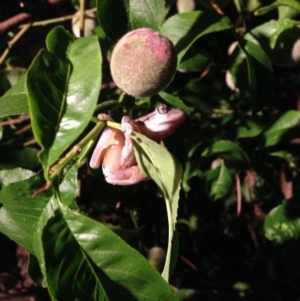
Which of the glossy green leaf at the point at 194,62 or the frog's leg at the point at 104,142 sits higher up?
the frog's leg at the point at 104,142

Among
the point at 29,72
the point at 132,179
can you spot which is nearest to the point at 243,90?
the point at 132,179

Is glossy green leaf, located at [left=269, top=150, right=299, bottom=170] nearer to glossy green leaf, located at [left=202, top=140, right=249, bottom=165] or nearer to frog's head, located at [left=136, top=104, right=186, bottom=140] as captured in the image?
glossy green leaf, located at [left=202, top=140, right=249, bottom=165]

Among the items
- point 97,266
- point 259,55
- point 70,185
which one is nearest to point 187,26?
point 259,55

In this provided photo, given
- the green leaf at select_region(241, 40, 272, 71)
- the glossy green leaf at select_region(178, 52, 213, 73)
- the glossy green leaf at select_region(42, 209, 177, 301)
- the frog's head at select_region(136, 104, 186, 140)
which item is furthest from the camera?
the glossy green leaf at select_region(178, 52, 213, 73)

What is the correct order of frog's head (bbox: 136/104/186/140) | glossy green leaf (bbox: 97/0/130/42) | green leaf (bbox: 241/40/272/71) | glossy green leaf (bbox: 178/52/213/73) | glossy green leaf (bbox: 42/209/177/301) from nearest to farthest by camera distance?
glossy green leaf (bbox: 42/209/177/301)
frog's head (bbox: 136/104/186/140)
glossy green leaf (bbox: 97/0/130/42)
green leaf (bbox: 241/40/272/71)
glossy green leaf (bbox: 178/52/213/73)

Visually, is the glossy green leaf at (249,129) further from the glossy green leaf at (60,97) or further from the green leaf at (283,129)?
the glossy green leaf at (60,97)

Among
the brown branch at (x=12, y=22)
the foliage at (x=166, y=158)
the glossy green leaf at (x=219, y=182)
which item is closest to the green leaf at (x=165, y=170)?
the foliage at (x=166, y=158)

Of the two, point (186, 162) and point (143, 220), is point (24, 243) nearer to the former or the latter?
point (186, 162)

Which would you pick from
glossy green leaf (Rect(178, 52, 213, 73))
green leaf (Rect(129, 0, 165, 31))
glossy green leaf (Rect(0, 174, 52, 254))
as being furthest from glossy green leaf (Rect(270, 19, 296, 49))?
glossy green leaf (Rect(0, 174, 52, 254))
